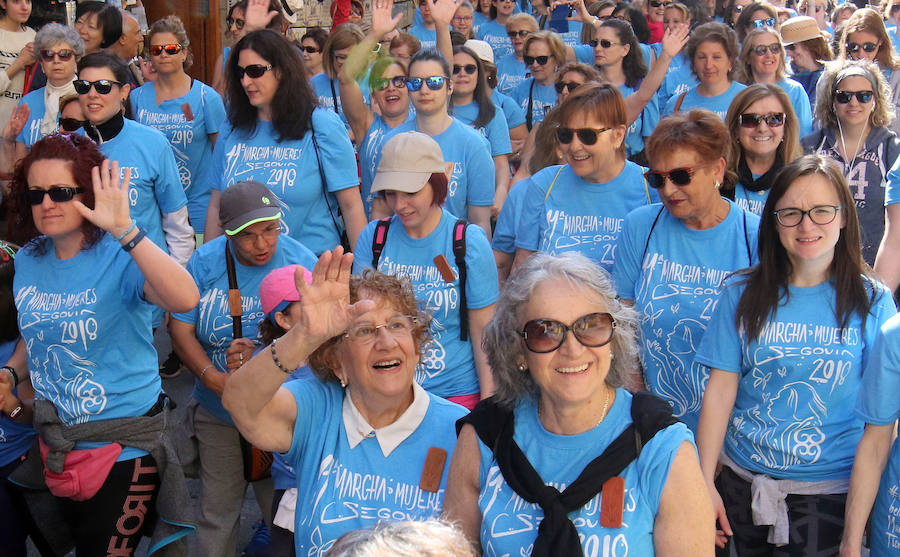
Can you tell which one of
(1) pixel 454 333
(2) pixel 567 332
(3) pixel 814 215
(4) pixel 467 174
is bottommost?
(1) pixel 454 333

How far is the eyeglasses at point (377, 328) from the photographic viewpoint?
313cm

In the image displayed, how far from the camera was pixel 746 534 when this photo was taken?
3.52 m

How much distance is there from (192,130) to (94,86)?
48.0 inches

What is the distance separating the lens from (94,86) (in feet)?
17.7

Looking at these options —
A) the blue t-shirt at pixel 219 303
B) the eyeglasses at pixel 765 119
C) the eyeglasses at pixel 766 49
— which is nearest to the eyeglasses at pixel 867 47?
the eyeglasses at pixel 766 49

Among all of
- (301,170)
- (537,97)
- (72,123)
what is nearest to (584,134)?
(301,170)

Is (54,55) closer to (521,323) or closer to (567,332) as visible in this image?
(521,323)

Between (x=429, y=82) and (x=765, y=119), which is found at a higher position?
(x=429, y=82)

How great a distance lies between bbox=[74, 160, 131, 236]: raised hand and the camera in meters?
3.47

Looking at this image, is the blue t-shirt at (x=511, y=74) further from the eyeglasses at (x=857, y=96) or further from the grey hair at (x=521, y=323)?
the grey hair at (x=521, y=323)

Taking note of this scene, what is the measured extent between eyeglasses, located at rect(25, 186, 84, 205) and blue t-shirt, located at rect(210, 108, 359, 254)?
4.40 ft

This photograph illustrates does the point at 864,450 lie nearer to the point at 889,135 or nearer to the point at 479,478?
the point at 479,478

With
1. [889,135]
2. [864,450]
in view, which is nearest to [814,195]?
[864,450]

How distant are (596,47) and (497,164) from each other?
1399mm
